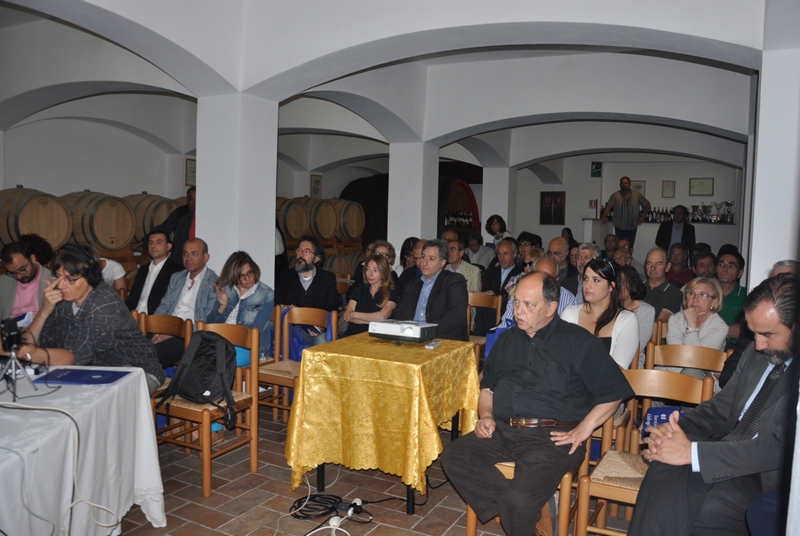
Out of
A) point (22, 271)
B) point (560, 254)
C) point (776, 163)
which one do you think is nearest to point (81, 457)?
point (22, 271)

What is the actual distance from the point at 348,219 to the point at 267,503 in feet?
21.8

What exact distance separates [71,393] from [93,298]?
0.76 metres

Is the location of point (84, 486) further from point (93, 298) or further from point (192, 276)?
point (192, 276)

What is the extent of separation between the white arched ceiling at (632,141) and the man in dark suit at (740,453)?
7076 millimetres

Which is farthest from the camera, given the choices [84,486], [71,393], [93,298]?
[93,298]

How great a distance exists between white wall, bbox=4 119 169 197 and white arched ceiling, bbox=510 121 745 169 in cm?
559

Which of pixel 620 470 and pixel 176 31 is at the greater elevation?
pixel 176 31

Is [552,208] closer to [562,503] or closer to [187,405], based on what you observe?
[187,405]

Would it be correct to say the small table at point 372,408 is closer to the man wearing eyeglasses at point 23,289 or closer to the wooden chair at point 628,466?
the wooden chair at point 628,466

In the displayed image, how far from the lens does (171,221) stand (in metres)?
6.50

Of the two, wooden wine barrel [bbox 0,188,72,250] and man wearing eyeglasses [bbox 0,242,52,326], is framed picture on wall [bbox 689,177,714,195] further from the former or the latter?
man wearing eyeglasses [bbox 0,242,52,326]

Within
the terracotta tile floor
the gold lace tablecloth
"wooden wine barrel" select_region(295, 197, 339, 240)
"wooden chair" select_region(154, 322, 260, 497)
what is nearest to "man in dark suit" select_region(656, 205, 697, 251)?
"wooden wine barrel" select_region(295, 197, 339, 240)

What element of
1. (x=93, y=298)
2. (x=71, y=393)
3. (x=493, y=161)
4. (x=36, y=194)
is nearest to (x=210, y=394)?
(x=93, y=298)

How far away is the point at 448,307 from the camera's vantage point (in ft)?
13.8
